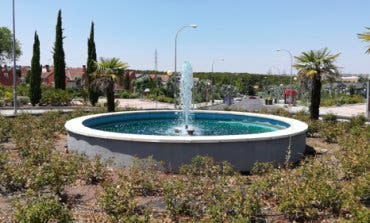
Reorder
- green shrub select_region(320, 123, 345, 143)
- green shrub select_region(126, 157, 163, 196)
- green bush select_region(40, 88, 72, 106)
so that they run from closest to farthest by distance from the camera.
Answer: green shrub select_region(126, 157, 163, 196)
green shrub select_region(320, 123, 345, 143)
green bush select_region(40, 88, 72, 106)

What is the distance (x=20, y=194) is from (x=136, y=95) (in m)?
70.1

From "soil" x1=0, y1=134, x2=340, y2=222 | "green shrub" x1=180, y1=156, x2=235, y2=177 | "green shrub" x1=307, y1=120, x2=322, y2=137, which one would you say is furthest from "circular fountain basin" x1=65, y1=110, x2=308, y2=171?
"green shrub" x1=307, y1=120, x2=322, y2=137

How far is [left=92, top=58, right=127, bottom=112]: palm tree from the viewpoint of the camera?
28.9 metres

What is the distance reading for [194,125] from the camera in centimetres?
2325

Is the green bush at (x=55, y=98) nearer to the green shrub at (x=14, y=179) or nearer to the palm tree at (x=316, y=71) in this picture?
the palm tree at (x=316, y=71)

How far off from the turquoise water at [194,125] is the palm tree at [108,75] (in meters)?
5.14

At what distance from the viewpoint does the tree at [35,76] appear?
4732 centimetres

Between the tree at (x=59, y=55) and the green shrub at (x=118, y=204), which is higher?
the tree at (x=59, y=55)

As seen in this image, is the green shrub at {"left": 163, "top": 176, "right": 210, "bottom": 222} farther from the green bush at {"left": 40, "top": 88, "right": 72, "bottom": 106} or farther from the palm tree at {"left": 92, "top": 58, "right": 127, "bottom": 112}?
the green bush at {"left": 40, "top": 88, "right": 72, "bottom": 106}

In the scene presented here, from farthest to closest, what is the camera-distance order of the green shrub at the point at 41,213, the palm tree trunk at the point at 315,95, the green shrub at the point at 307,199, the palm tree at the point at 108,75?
the palm tree at the point at 108,75
the palm tree trunk at the point at 315,95
the green shrub at the point at 307,199
the green shrub at the point at 41,213

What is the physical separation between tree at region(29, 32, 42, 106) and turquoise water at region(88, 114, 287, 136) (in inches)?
1036

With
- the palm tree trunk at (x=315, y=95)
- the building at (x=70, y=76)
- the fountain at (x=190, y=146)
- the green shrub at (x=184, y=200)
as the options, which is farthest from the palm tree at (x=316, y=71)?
the building at (x=70, y=76)

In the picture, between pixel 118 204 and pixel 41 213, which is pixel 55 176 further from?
pixel 41 213

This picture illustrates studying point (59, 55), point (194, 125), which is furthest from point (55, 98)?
point (194, 125)
